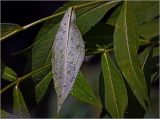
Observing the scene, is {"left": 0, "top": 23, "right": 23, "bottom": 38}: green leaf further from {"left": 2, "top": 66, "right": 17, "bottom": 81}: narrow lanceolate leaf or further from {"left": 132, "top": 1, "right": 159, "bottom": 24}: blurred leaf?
{"left": 132, "top": 1, "right": 159, "bottom": 24}: blurred leaf

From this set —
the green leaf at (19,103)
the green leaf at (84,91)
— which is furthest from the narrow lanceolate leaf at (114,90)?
the green leaf at (19,103)

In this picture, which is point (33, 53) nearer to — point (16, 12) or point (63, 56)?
point (63, 56)

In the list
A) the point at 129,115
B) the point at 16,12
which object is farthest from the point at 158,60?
the point at 16,12

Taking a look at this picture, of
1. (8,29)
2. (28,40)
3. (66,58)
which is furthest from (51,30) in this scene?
(28,40)

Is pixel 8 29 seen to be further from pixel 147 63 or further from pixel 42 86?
pixel 147 63

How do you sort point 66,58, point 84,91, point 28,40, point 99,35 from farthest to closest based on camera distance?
point 28,40
point 99,35
point 84,91
point 66,58
